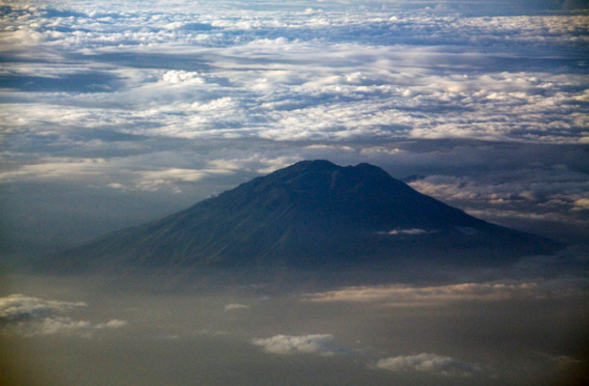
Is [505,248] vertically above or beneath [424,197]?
beneath

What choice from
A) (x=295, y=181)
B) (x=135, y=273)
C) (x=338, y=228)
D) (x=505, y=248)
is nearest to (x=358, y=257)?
(x=338, y=228)

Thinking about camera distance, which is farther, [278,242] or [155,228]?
[155,228]

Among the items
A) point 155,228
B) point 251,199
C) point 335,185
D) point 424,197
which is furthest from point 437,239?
point 155,228

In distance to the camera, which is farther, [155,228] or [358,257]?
[155,228]

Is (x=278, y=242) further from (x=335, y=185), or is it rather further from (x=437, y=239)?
(x=437, y=239)

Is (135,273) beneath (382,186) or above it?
beneath

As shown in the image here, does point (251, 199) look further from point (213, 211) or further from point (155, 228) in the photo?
point (155, 228)
